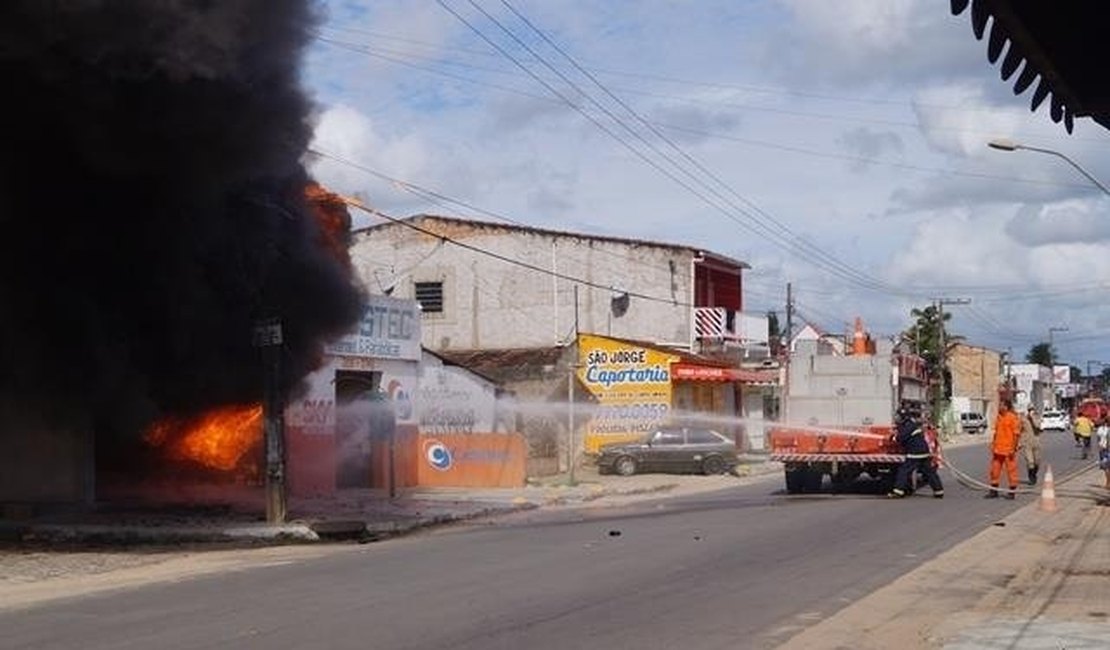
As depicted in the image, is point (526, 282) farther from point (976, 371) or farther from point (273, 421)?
point (976, 371)

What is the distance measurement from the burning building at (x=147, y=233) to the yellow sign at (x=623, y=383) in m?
17.2

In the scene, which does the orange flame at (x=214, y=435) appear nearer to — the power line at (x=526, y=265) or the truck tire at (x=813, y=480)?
the truck tire at (x=813, y=480)

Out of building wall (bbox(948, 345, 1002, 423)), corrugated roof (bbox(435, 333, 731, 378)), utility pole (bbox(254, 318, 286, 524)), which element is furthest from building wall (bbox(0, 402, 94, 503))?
building wall (bbox(948, 345, 1002, 423))

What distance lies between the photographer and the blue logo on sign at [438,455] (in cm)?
2962

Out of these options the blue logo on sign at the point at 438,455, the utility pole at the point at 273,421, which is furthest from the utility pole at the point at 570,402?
the utility pole at the point at 273,421

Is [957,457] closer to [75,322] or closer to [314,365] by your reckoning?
[314,365]

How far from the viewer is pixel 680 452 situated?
33906 millimetres

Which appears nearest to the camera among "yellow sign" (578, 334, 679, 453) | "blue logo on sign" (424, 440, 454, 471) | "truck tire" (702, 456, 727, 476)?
"blue logo on sign" (424, 440, 454, 471)

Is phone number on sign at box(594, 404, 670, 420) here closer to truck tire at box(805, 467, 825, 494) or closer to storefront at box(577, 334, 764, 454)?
storefront at box(577, 334, 764, 454)

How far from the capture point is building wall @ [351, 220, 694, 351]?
151 ft

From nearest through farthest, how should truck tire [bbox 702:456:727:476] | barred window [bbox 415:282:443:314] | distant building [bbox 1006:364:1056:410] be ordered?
1. truck tire [bbox 702:456:727:476]
2. barred window [bbox 415:282:443:314]
3. distant building [bbox 1006:364:1056:410]

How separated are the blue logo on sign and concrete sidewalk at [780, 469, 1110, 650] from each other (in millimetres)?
14350

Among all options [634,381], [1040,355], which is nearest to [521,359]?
[634,381]

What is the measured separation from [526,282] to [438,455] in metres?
17.1
